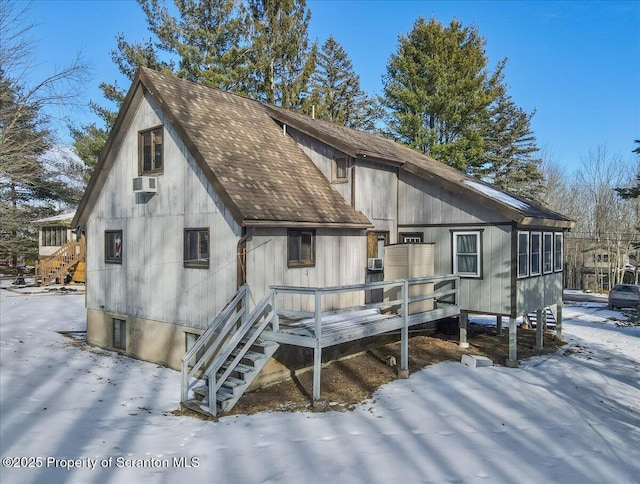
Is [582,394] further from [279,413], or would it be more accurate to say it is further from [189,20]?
[189,20]

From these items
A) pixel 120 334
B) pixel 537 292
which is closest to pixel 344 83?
pixel 537 292

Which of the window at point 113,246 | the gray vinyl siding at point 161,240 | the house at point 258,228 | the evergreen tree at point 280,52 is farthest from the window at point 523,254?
the evergreen tree at point 280,52

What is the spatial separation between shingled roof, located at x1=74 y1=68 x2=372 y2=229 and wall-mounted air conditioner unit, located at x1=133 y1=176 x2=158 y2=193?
1676mm

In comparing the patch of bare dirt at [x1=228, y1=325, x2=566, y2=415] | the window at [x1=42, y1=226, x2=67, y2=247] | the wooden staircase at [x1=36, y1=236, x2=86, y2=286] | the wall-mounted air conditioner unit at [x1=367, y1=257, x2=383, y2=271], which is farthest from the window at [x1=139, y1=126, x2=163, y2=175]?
the window at [x1=42, y1=226, x2=67, y2=247]

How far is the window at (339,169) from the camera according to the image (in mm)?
13320

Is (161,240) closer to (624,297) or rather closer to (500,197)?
(500,197)

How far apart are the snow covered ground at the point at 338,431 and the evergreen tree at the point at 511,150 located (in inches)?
1095

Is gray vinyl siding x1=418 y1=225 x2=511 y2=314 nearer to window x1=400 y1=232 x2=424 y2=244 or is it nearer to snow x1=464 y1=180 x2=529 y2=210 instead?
window x1=400 y1=232 x2=424 y2=244

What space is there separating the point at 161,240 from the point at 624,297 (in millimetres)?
24922

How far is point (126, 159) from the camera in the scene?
44.1 feet

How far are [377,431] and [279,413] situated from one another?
1.96 metres

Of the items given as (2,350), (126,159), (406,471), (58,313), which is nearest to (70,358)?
(2,350)

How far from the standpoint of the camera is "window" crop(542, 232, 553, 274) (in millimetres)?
14109

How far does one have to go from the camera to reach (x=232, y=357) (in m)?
9.89
